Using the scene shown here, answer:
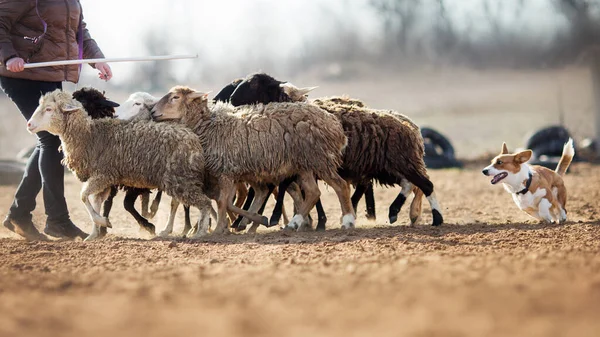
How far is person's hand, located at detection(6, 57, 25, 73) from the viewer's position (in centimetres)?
850

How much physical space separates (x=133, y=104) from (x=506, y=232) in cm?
457

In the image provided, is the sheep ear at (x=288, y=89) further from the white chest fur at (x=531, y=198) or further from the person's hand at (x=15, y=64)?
the person's hand at (x=15, y=64)

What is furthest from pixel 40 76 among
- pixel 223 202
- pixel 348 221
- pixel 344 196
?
pixel 348 221

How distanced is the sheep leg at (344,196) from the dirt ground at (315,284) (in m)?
0.84

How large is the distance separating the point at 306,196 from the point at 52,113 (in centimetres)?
290

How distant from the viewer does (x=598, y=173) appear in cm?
1820

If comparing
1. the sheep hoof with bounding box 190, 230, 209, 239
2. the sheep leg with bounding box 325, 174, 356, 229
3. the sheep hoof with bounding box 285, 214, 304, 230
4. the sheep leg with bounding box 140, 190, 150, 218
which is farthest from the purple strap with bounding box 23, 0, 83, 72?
the sheep leg with bounding box 325, 174, 356, 229

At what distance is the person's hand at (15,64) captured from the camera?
8.50 meters

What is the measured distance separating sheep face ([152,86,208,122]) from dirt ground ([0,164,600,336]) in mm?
1644

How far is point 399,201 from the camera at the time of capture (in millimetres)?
9992

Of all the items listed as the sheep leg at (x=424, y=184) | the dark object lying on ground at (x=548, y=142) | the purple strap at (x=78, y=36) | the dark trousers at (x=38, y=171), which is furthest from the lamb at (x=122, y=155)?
the dark object lying on ground at (x=548, y=142)

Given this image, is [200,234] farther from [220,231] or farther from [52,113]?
[52,113]

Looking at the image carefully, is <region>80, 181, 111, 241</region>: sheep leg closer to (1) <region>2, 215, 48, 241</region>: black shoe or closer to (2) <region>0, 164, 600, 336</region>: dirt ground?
(2) <region>0, 164, 600, 336</region>: dirt ground

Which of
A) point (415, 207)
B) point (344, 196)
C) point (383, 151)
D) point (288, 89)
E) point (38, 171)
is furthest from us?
point (288, 89)
